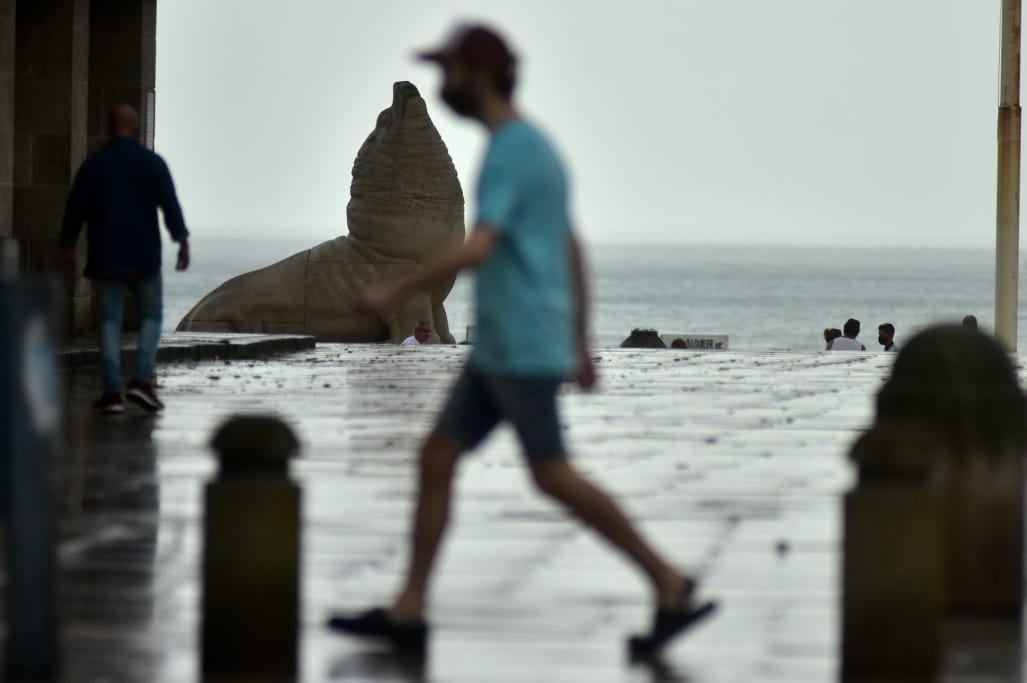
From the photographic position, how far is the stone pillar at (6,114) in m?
19.6

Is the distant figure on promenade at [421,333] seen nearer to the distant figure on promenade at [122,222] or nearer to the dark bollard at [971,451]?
the distant figure on promenade at [122,222]

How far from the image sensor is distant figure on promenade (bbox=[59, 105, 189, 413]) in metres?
13.5

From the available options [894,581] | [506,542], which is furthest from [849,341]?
[894,581]

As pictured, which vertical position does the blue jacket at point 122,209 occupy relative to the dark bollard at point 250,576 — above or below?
above

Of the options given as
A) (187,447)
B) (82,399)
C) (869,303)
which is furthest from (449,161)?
(869,303)

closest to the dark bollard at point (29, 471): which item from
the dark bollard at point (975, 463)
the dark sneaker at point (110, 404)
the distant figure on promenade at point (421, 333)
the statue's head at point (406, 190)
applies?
the dark bollard at point (975, 463)

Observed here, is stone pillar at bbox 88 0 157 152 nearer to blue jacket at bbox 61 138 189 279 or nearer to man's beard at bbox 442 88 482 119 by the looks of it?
blue jacket at bbox 61 138 189 279

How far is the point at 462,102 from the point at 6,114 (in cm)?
1403

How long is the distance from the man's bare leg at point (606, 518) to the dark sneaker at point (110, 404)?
759 centimetres

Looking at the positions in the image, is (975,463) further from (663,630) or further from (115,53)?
(115,53)

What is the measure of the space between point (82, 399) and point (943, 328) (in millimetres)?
8696

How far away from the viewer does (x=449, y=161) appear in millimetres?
33500

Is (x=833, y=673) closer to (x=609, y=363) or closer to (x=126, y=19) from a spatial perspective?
(x=609, y=363)

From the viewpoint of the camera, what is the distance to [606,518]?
668 centimetres
